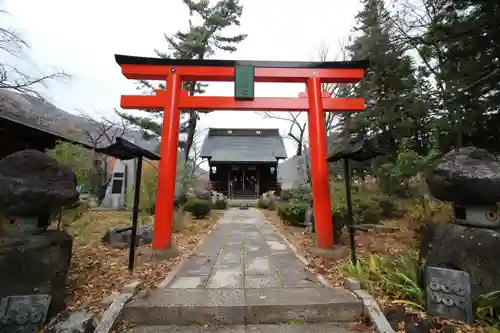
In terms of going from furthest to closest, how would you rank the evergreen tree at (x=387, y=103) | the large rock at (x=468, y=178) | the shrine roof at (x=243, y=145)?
1. the shrine roof at (x=243, y=145)
2. the evergreen tree at (x=387, y=103)
3. the large rock at (x=468, y=178)

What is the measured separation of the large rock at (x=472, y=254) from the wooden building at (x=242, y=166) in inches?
734

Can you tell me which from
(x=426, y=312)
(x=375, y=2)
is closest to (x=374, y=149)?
(x=426, y=312)

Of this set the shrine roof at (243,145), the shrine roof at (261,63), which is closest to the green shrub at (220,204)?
the shrine roof at (243,145)

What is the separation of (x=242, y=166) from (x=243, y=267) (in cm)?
1859

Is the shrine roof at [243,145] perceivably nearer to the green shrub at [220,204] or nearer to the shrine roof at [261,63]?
the green shrub at [220,204]

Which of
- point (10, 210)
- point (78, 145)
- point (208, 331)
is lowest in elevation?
point (208, 331)

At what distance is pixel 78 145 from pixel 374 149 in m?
6.37

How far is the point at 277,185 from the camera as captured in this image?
22.4m

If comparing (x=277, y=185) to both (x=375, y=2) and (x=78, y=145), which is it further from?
(x=78, y=145)

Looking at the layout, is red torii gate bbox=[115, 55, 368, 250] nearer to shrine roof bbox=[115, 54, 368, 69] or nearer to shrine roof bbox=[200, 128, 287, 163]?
shrine roof bbox=[115, 54, 368, 69]

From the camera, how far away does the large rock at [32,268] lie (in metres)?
2.62

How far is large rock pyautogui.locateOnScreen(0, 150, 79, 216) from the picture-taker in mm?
2707

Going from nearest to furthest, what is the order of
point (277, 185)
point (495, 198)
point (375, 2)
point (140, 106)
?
point (495, 198) → point (140, 106) → point (375, 2) → point (277, 185)

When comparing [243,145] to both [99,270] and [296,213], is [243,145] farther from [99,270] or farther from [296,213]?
[99,270]
